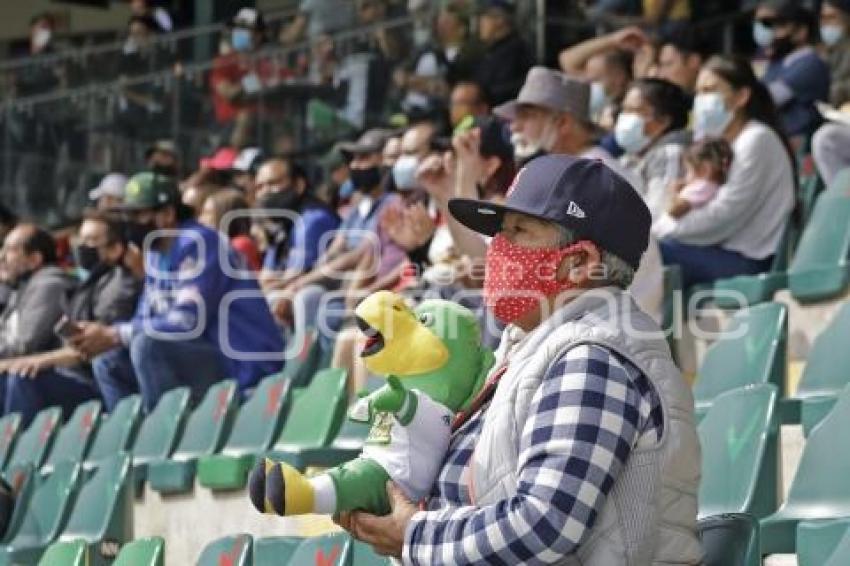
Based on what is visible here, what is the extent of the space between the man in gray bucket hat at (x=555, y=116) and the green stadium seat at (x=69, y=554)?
256cm

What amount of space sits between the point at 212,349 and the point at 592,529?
5.49m

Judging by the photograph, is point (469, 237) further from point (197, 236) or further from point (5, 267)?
point (5, 267)

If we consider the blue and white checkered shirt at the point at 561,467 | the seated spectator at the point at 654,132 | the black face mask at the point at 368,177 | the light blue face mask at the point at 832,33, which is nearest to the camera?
the blue and white checkered shirt at the point at 561,467

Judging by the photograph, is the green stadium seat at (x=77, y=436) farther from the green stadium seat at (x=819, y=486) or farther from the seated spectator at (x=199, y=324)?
the green stadium seat at (x=819, y=486)

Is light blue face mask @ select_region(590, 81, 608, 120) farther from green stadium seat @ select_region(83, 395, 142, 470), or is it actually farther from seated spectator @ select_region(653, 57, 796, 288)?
green stadium seat @ select_region(83, 395, 142, 470)

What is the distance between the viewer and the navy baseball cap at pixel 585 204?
3139 millimetres

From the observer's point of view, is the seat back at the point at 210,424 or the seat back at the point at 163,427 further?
the seat back at the point at 163,427

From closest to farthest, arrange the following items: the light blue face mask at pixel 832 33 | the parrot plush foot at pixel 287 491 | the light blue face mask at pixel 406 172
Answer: the parrot plush foot at pixel 287 491
the light blue face mask at pixel 406 172
the light blue face mask at pixel 832 33

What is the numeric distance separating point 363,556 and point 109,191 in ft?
26.8

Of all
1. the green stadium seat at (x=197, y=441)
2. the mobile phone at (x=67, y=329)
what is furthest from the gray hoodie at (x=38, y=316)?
the green stadium seat at (x=197, y=441)

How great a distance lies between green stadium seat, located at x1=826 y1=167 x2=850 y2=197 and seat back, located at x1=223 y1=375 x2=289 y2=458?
78.1 inches

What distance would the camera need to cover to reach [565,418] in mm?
2945

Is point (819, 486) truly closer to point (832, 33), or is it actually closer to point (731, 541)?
point (731, 541)

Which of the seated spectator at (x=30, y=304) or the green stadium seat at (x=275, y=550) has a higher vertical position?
the green stadium seat at (x=275, y=550)
